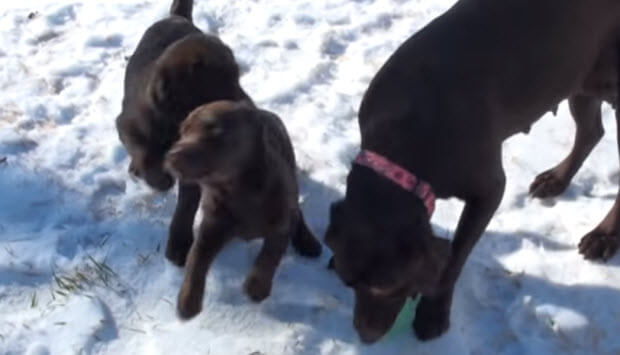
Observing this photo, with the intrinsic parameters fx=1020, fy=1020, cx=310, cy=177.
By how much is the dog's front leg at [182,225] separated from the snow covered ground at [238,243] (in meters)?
0.07

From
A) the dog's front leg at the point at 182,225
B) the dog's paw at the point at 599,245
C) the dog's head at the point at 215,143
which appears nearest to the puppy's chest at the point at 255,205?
the dog's head at the point at 215,143

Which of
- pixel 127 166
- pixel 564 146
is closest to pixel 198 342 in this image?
pixel 127 166

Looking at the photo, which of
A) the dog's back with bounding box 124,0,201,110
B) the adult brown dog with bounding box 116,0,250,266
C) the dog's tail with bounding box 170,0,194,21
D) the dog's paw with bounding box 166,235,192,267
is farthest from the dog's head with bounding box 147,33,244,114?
the dog's tail with bounding box 170,0,194,21

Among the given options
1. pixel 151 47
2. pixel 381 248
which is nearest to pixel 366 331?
pixel 381 248

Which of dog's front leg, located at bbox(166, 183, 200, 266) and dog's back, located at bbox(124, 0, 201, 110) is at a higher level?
dog's back, located at bbox(124, 0, 201, 110)

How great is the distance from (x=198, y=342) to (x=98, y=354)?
38 centimetres

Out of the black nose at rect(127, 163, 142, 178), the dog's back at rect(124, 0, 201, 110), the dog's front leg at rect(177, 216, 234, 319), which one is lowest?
the black nose at rect(127, 163, 142, 178)

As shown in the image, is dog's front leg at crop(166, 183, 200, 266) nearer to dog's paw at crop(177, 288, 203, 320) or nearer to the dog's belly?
dog's paw at crop(177, 288, 203, 320)

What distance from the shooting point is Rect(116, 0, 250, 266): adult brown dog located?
3965 mm

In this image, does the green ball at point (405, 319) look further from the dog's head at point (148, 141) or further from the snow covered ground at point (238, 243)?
the dog's head at point (148, 141)

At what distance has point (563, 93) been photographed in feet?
14.0

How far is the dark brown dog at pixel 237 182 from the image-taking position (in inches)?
131

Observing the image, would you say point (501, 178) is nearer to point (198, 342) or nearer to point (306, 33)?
point (198, 342)

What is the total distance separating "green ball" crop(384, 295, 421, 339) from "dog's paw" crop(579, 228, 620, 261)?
843 millimetres
